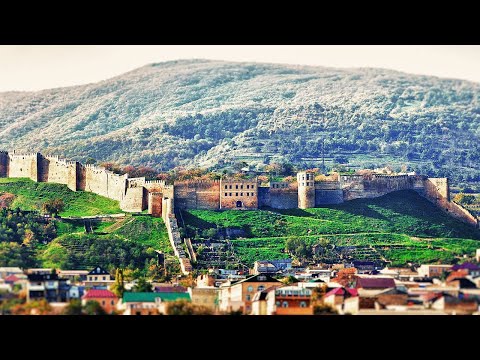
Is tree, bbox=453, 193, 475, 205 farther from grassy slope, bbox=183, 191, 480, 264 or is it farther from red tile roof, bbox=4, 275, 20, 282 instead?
red tile roof, bbox=4, 275, 20, 282

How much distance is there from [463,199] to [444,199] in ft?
11.6

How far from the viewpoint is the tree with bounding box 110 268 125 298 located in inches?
1600

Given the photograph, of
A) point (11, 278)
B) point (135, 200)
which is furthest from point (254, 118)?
point (11, 278)

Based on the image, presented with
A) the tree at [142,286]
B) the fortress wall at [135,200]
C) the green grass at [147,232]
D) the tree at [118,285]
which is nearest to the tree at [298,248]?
the green grass at [147,232]

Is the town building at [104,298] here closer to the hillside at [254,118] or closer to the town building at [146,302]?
the town building at [146,302]

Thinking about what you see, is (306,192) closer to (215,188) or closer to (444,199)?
(215,188)

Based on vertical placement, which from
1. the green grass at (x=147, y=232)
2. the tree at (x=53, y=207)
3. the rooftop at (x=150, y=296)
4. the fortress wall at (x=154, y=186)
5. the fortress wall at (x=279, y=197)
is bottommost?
the rooftop at (x=150, y=296)

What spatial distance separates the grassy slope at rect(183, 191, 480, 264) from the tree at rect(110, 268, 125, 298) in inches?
288

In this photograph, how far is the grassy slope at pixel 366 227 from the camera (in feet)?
178

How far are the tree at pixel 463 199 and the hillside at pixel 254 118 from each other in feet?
27.6

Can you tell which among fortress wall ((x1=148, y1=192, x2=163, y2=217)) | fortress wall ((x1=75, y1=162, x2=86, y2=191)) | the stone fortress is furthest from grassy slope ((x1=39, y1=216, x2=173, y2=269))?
fortress wall ((x1=75, y1=162, x2=86, y2=191))

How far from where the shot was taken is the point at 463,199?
64625mm

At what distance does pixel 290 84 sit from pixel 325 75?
2.81m
